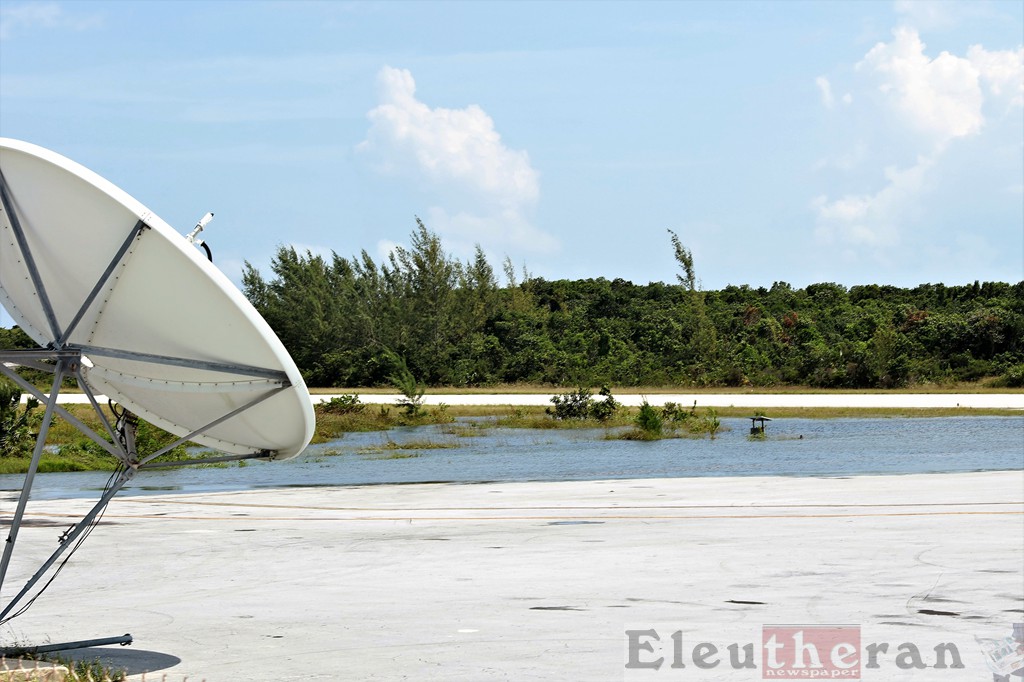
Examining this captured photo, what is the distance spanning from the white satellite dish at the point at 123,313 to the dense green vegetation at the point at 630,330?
59.7m

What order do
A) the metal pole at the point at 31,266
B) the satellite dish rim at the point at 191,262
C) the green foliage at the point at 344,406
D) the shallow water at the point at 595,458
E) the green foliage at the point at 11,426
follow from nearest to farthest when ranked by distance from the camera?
1. the satellite dish rim at the point at 191,262
2. the metal pole at the point at 31,266
3. the shallow water at the point at 595,458
4. the green foliage at the point at 11,426
5. the green foliage at the point at 344,406

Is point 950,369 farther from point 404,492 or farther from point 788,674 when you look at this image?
point 788,674

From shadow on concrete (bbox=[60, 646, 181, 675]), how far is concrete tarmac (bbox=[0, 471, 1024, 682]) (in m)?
0.04

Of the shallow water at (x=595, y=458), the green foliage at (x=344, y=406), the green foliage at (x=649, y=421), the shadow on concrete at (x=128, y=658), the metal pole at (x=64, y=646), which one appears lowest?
the shadow on concrete at (x=128, y=658)

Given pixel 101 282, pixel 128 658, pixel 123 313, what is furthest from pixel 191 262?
pixel 128 658

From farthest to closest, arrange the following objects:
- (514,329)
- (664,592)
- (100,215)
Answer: (514,329)
(664,592)
(100,215)

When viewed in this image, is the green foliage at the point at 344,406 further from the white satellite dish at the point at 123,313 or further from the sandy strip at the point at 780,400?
the white satellite dish at the point at 123,313

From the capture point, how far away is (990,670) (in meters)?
8.52

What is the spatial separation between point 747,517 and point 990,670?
964cm

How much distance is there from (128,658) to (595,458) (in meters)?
24.4

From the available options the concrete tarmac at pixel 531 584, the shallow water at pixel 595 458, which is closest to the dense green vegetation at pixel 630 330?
the shallow water at pixel 595 458

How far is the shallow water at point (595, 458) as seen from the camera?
2770cm

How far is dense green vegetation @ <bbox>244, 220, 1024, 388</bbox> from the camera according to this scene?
73.0 m

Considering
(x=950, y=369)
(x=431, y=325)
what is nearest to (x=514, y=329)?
(x=431, y=325)
